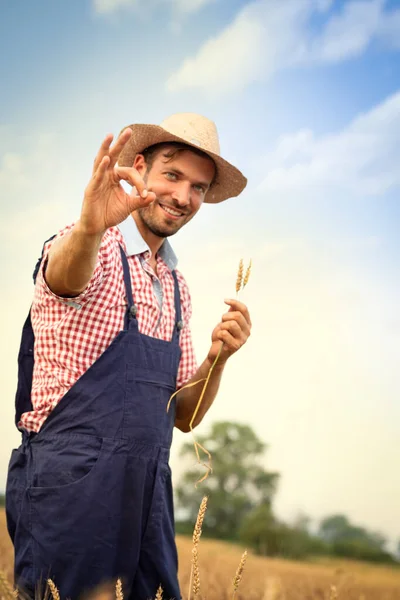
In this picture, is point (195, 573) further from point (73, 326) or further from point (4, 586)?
point (73, 326)

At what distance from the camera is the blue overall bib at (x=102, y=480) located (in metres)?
2.77

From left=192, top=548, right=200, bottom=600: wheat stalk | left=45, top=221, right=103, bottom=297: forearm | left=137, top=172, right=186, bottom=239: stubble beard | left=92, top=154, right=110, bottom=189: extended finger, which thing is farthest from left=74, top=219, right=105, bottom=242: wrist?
left=192, top=548, right=200, bottom=600: wheat stalk

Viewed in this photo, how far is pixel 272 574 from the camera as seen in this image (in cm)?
396

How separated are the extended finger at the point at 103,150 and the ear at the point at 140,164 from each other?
3.60 feet

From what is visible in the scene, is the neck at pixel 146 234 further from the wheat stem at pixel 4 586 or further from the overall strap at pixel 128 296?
the wheat stem at pixel 4 586

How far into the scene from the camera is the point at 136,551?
2934 mm

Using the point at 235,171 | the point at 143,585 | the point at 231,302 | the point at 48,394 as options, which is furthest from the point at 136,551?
the point at 235,171

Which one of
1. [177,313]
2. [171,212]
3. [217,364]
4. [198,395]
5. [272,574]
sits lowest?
[272,574]

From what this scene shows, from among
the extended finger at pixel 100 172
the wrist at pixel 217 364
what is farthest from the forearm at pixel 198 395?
the extended finger at pixel 100 172

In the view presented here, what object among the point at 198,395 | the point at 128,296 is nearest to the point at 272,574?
the point at 198,395

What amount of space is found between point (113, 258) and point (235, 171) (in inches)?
46.2

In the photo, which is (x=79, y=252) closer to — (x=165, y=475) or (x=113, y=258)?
(x=113, y=258)

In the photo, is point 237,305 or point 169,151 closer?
point 237,305

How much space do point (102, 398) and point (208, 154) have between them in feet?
4.93
